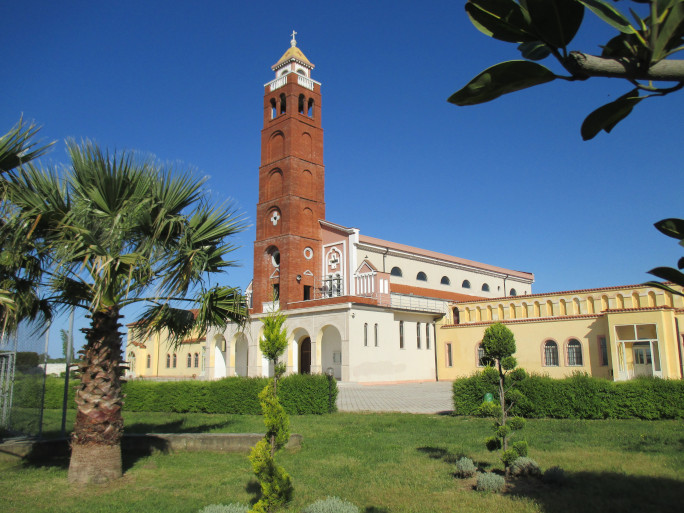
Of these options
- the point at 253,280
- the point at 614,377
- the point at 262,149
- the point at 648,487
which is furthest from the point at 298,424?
the point at 262,149

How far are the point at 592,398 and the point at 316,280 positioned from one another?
23816 mm

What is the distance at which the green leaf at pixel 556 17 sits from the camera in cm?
108

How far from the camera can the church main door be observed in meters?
34.6

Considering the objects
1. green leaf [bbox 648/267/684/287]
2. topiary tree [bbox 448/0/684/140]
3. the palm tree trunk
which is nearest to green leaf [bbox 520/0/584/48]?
topiary tree [bbox 448/0/684/140]

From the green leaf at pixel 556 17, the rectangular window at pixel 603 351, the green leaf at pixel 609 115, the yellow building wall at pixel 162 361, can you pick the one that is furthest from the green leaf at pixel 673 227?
the yellow building wall at pixel 162 361

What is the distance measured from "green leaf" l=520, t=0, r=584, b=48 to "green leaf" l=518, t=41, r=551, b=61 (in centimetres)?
8

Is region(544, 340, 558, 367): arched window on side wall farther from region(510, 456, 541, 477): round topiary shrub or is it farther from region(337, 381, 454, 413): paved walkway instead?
region(510, 456, 541, 477): round topiary shrub

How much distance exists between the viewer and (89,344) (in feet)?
27.4

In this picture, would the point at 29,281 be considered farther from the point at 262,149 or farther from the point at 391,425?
the point at 262,149

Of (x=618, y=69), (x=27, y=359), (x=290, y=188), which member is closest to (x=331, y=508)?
(x=618, y=69)

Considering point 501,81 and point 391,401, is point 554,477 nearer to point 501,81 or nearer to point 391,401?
point 501,81

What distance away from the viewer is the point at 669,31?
1017 millimetres

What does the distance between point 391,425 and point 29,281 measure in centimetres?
885

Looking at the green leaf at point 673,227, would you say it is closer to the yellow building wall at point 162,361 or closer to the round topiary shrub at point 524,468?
the round topiary shrub at point 524,468
